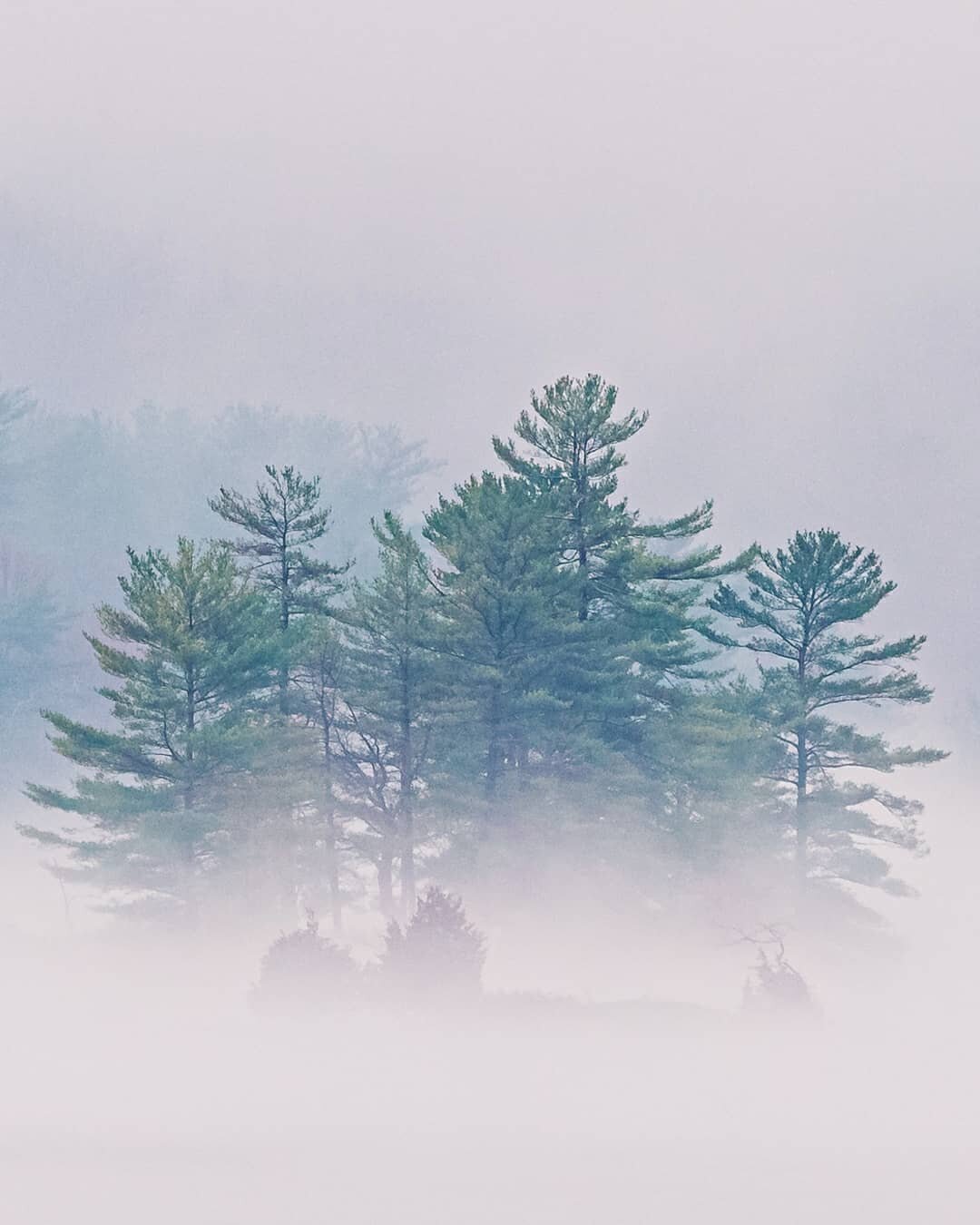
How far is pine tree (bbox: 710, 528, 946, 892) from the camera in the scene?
173ft

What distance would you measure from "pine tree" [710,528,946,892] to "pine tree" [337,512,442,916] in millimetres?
10043

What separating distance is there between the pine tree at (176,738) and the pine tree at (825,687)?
16230 millimetres

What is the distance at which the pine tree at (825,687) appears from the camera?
173ft

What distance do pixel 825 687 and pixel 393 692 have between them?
14635mm

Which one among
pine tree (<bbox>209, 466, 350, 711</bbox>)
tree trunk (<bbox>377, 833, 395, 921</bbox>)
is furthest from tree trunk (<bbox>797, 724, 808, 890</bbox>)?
pine tree (<bbox>209, 466, 350, 711</bbox>)

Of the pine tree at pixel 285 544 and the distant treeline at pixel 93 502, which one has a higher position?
the distant treeline at pixel 93 502

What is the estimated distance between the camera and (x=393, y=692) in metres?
53.2

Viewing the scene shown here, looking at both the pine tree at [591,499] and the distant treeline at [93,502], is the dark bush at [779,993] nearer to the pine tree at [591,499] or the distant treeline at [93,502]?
the pine tree at [591,499]

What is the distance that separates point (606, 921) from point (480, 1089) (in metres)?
11.2

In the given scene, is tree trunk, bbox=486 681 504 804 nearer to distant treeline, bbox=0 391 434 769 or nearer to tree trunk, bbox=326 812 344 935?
tree trunk, bbox=326 812 344 935

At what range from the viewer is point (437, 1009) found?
43.7m

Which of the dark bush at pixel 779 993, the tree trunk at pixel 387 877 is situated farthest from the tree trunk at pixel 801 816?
the tree trunk at pixel 387 877

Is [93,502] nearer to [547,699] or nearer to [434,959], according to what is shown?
[547,699]

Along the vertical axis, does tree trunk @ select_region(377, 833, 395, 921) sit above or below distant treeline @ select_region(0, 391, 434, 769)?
below
